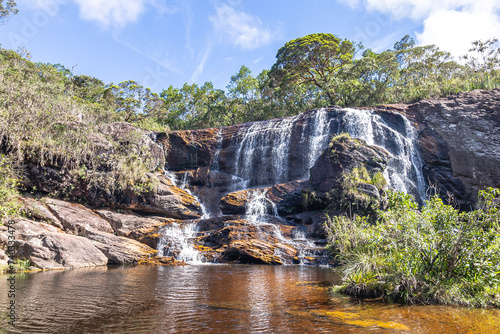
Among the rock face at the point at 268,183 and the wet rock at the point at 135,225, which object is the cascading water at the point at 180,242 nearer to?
the rock face at the point at 268,183

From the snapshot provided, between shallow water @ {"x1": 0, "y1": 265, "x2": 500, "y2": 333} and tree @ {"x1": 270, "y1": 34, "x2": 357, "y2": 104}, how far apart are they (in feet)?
88.7

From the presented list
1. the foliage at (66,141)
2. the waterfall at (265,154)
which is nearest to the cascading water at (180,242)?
the foliage at (66,141)

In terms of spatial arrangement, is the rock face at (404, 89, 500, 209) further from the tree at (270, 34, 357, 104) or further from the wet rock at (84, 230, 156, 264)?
the wet rock at (84, 230, 156, 264)

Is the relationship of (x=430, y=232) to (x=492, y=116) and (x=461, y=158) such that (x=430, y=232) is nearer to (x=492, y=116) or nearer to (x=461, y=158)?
(x=461, y=158)

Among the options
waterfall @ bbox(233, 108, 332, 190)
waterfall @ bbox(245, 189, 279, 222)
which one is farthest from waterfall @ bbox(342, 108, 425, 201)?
waterfall @ bbox(245, 189, 279, 222)

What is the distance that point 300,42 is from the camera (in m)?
30.8

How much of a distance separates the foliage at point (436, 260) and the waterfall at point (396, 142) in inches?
538

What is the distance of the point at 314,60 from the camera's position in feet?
107

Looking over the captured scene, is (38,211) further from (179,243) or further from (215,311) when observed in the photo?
(215,311)

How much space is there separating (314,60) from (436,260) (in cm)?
2965

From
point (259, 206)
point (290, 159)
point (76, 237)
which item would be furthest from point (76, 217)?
point (290, 159)

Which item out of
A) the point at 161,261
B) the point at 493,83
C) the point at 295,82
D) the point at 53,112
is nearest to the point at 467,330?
the point at 161,261

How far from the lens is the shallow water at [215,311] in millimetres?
4707

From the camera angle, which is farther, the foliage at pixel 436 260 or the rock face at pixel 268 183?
the rock face at pixel 268 183
